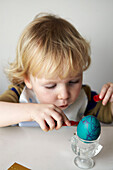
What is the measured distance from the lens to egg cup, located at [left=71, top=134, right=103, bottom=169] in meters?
0.59

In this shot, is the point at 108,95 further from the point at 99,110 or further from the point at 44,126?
the point at 44,126

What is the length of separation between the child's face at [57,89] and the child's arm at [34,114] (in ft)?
0.43

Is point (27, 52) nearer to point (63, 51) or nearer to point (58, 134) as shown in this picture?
point (63, 51)

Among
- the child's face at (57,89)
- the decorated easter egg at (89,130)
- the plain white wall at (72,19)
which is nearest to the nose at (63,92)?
the child's face at (57,89)

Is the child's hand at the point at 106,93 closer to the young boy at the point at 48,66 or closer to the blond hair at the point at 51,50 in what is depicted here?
the young boy at the point at 48,66

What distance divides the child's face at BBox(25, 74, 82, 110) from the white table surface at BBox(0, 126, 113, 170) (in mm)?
142

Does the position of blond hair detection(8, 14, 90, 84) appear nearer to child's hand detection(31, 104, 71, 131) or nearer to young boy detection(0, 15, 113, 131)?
young boy detection(0, 15, 113, 131)

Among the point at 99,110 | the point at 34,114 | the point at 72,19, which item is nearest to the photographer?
the point at 34,114

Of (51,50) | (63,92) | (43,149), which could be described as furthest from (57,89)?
→ (43,149)

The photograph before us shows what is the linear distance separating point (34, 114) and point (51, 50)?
0.28m

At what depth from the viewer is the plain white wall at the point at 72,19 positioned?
1.21m

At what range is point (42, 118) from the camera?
675 mm

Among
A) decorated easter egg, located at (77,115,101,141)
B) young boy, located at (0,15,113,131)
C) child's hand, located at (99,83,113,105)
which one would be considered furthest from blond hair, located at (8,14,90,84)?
decorated easter egg, located at (77,115,101,141)

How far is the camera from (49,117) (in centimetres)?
66
